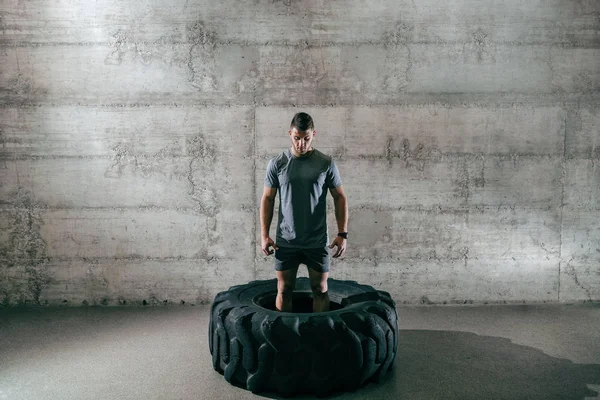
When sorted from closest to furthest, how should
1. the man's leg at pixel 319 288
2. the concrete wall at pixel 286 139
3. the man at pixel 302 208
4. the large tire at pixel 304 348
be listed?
the large tire at pixel 304 348, the man at pixel 302 208, the man's leg at pixel 319 288, the concrete wall at pixel 286 139

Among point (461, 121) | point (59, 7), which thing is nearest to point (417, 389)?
point (461, 121)

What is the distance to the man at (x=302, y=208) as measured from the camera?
292cm

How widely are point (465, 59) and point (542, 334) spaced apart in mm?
2239

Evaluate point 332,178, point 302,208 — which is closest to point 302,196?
point 302,208

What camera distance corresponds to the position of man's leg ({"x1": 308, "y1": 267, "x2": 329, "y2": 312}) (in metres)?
3.03

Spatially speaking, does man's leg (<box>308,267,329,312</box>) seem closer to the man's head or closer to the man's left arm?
the man's left arm

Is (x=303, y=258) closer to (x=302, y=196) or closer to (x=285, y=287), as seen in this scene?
(x=285, y=287)

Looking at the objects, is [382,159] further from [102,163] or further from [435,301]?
[102,163]

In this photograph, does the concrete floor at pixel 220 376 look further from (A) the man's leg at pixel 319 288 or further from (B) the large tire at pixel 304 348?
(A) the man's leg at pixel 319 288

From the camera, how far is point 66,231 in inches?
168

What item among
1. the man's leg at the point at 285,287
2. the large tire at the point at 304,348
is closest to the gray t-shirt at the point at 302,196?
the man's leg at the point at 285,287

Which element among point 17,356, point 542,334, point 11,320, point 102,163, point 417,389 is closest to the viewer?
point 417,389

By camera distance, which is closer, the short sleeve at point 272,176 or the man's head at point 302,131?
the man's head at point 302,131

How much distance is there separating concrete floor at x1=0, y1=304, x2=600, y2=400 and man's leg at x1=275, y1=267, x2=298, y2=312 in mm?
560
